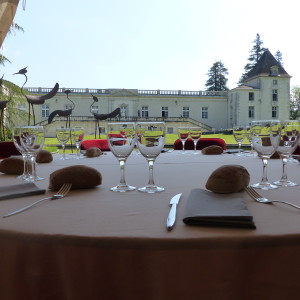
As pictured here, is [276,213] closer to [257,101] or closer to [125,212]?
[125,212]

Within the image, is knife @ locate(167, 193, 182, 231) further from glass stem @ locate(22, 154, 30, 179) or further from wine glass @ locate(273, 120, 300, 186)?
glass stem @ locate(22, 154, 30, 179)

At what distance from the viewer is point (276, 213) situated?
0.52 m

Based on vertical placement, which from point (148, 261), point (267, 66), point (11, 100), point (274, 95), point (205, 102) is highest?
point (267, 66)

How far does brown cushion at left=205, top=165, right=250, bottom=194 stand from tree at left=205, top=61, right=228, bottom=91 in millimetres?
38008

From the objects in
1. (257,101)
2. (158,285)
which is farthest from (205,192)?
(257,101)

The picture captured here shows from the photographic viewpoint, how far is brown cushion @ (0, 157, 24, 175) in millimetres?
1035

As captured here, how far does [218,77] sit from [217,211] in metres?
38.7

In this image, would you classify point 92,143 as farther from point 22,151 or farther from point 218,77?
point 218,77

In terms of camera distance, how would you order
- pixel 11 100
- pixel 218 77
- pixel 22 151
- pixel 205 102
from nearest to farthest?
pixel 22 151
pixel 11 100
pixel 205 102
pixel 218 77

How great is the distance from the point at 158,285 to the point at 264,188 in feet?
1.39

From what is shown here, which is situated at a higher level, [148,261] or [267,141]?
[267,141]

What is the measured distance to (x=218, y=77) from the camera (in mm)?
37625

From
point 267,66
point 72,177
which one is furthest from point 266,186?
point 267,66

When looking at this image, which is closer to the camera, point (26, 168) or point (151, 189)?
point (151, 189)
